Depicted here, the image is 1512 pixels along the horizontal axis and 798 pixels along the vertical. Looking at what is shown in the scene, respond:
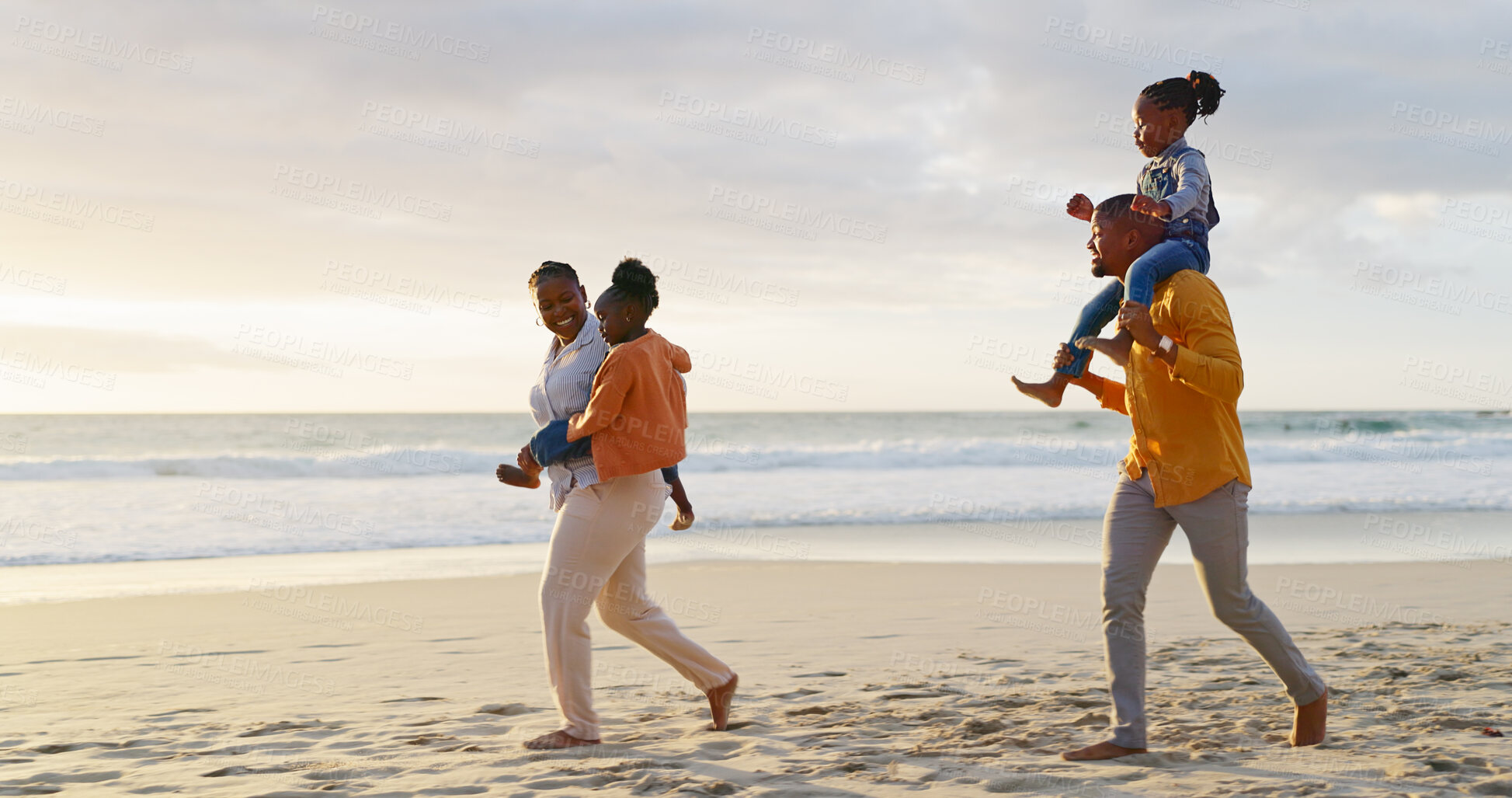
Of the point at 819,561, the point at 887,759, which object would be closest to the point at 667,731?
the point at 887,759

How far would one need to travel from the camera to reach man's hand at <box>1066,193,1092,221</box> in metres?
3.63

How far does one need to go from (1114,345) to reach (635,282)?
171 centimetres

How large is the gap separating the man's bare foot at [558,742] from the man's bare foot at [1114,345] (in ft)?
7.56

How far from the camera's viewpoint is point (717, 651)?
6.17 meters

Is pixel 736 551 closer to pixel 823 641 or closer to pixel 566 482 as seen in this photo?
pixel 823 641

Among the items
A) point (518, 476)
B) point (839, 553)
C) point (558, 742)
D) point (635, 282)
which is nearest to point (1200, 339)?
point (635, 282)

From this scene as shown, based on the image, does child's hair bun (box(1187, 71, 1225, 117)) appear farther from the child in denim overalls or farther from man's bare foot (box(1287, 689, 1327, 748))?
man's bare foot (box(1287, 689, 1327, 748))

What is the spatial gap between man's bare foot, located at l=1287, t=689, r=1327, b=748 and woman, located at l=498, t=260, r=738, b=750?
218 cm

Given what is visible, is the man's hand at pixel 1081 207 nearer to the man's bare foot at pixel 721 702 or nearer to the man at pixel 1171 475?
the man at pixel 1171 475

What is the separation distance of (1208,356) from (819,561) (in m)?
7.03

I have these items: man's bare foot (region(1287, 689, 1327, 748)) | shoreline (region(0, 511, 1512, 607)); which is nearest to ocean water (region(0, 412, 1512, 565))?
shoreline (region(0, 511, 1512, 607))

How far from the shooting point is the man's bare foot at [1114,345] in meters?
3.36

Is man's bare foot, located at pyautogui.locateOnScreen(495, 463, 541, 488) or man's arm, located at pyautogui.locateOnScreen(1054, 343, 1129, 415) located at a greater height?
man's arm, located at pyautogui.locateOnScreen(1054, 343, 1129, 415)

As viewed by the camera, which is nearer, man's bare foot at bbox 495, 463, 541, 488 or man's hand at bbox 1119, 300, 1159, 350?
man's hand at bbox 1119, 300, 1159, 350
